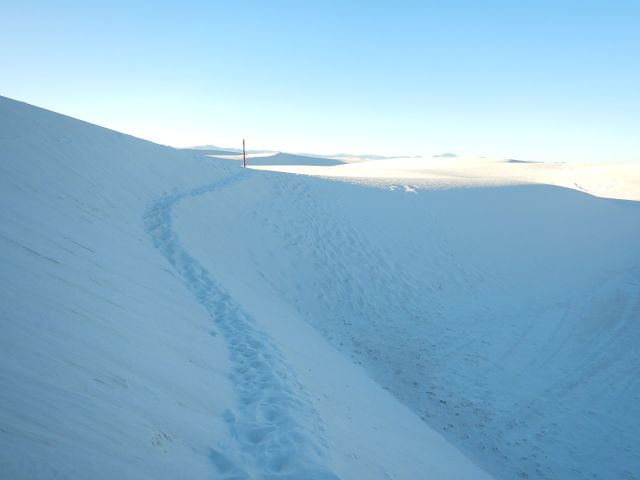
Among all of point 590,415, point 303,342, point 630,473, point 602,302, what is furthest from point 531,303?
point 303,342

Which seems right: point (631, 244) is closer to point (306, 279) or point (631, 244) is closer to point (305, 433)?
point (306, 279)

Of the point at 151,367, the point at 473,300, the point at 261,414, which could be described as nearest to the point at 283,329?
the point at 261,414

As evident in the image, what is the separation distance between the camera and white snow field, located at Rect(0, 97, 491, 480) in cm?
253

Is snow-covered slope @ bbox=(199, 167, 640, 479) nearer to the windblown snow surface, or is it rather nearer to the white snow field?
the windblown snow surface

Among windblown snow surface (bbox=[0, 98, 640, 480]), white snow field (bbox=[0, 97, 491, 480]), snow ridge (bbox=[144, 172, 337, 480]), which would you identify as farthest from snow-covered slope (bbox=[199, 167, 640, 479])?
snow ridge (bbox=[144, 172, 337, 480])

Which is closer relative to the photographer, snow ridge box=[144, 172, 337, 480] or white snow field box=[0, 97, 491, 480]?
white snow field box=[0, 97, 491, 480]

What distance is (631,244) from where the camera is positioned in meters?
15.9

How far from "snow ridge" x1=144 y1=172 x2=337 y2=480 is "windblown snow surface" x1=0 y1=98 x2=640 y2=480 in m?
0.02

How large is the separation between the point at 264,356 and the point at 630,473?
5606 millimetres

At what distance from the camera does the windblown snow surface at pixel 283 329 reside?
2941 mm

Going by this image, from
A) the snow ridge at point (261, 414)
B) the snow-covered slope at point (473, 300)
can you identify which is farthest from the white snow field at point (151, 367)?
the snow-covered slope at point (473, 300)

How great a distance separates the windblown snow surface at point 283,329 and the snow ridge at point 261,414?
0.02m

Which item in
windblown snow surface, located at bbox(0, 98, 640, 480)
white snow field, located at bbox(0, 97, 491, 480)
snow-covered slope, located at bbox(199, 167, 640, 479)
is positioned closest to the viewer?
white snow field, located at bbox(0, 97, 491, 480)

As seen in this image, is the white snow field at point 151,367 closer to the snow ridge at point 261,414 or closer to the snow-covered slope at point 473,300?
the snow ridge at point 261,414
